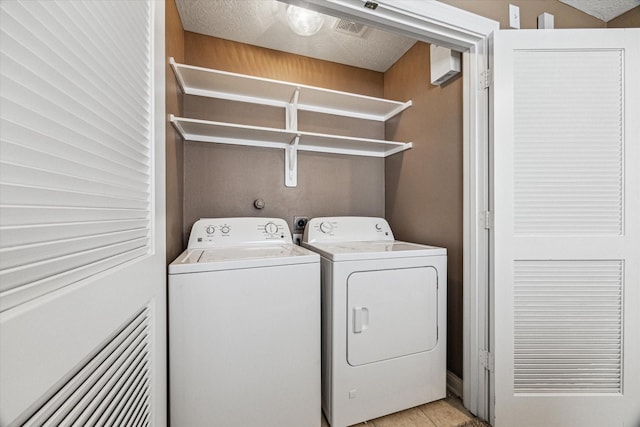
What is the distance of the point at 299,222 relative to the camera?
2219 mm

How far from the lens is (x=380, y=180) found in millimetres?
2514

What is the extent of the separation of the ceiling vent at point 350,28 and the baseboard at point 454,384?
2.47m

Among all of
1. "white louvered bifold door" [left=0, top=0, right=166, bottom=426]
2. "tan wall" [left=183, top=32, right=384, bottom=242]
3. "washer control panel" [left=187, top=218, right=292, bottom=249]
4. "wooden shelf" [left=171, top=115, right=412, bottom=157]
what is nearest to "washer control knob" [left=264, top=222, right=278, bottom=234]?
"washer control panel" [left=187, top=218, right=292, bottom=249]

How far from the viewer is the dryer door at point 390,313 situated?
4.72 feet

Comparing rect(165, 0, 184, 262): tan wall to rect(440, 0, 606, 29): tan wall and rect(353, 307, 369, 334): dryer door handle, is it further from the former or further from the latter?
rect(440, 0, 606, 29): tan wall

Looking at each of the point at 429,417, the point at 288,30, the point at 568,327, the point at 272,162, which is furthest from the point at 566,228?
the point at 288,30

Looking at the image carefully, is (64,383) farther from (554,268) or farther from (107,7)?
(554,268)

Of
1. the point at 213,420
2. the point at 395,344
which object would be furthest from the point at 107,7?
the point at 395,344

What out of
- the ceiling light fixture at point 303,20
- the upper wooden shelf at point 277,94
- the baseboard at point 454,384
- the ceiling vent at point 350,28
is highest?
the ceiling vent at point 350,28

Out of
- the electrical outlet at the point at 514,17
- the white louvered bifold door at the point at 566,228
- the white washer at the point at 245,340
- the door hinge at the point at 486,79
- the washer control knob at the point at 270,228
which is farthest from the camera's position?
the washer control knob at the point at 270,228

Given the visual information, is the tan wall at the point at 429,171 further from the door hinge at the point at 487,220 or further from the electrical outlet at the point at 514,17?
the electrical outlet at the point at 514,17

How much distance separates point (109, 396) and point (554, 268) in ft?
6.19

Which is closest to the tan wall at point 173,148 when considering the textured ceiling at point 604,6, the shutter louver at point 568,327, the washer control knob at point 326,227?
the washer control knob at point 326,227

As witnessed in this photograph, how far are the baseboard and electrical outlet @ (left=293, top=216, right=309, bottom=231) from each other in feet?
4.82
